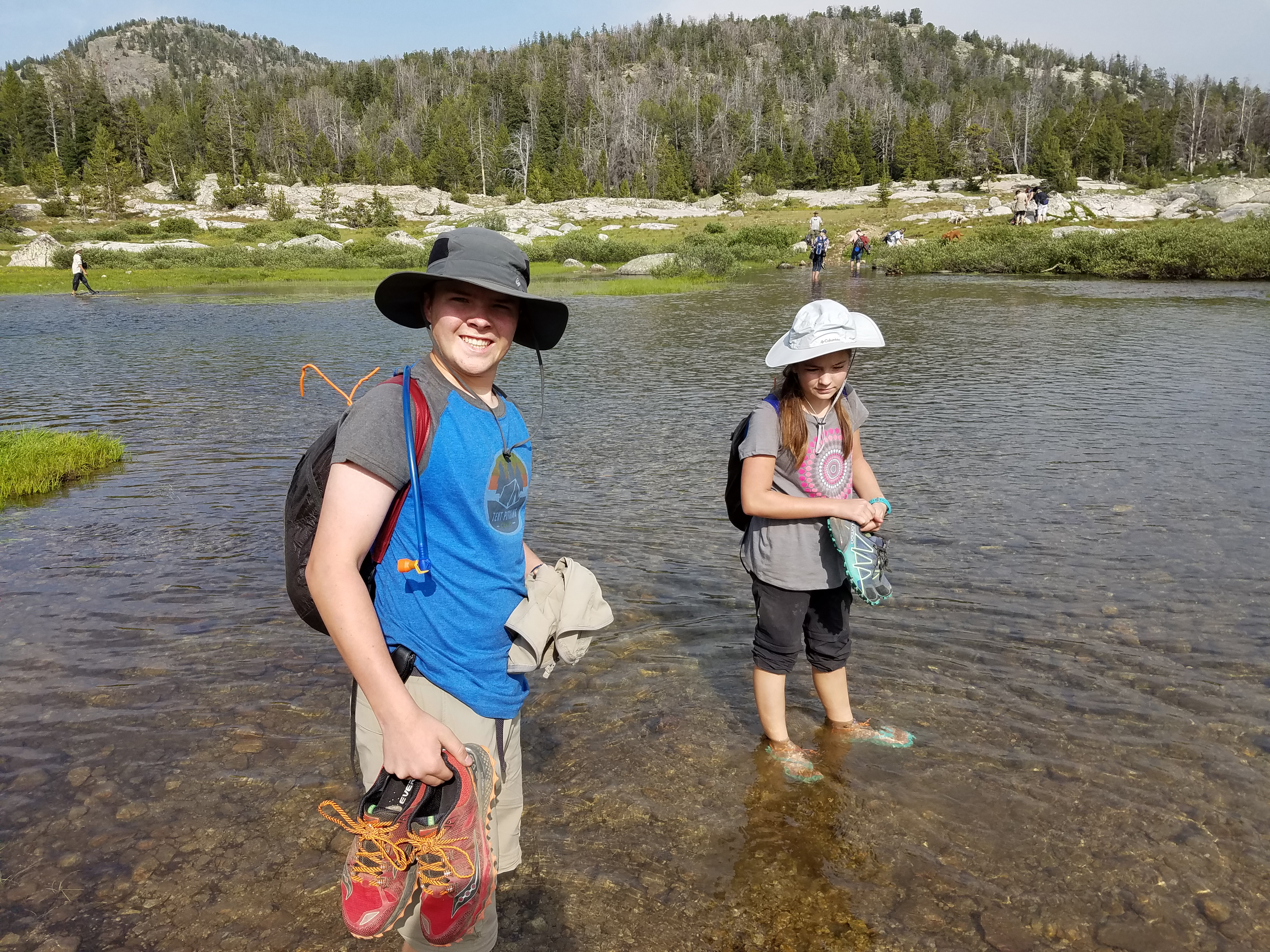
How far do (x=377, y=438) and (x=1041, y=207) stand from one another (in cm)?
6048

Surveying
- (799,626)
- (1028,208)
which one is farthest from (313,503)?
(1028,208)

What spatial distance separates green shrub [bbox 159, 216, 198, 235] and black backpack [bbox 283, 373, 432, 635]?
81347 millimetres

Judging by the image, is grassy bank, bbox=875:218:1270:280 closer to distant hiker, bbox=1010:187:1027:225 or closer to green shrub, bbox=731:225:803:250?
distant hiker, bbox=1010:187:1027:225

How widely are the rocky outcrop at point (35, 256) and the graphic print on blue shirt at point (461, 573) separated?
61.7 meters

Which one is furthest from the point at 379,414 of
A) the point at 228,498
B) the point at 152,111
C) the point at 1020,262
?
the point at 152,111

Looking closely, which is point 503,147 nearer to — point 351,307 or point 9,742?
point 351,307

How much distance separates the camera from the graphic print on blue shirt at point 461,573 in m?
2.51

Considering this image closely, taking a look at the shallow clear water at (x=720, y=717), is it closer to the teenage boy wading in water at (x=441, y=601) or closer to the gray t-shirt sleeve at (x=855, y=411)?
the teenage boy wading in water at (x=441, y=601)

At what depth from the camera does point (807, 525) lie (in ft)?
14.3

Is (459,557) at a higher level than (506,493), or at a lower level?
lower

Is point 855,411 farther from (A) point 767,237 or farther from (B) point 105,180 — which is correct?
(B) point 105,180

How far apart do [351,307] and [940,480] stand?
27921mm

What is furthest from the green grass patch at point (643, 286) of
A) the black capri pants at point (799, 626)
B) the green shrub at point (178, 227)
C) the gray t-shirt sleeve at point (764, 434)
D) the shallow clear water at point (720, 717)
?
the green shrub at point (178, 227)

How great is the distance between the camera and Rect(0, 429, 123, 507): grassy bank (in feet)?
34.8
